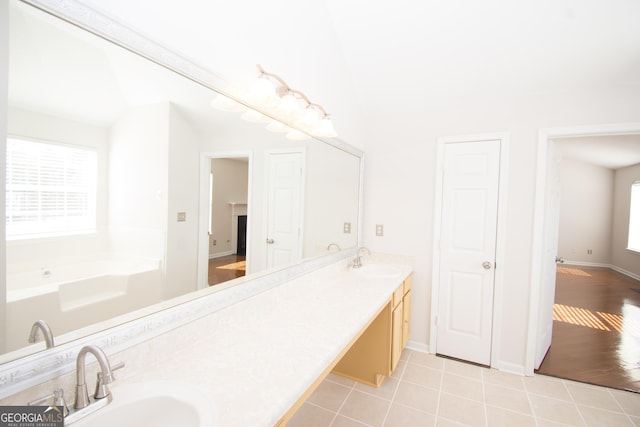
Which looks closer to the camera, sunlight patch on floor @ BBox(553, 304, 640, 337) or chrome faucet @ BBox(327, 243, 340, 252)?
chrome faucet @ BBox(327, 243, 340, 252)

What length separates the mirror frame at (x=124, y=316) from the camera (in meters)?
0.73

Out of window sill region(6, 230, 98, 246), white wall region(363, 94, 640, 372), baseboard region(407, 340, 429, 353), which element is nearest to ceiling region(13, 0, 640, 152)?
white wall region(363, 94, 640, 372)

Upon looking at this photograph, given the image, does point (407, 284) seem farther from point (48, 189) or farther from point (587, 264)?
point (587, 264)

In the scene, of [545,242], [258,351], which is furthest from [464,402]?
[258,351]

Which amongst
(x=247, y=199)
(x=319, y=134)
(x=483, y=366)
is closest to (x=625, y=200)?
(x=483, y=366)

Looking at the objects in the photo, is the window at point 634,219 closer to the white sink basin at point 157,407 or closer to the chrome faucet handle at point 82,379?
the white sink basin at point 157,407

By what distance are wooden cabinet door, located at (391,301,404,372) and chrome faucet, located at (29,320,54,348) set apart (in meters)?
1.97

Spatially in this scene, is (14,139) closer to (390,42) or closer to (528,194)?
(390,42)

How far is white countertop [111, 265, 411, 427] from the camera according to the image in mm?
907

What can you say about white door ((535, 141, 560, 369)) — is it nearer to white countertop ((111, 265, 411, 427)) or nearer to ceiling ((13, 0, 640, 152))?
ceiling ((13, 0, 640, 152))

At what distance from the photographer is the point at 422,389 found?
2252mm

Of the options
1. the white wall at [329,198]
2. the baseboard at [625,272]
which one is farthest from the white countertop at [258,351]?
the baseboard at [625,272]

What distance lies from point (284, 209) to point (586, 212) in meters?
7.98

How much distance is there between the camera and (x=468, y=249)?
2666 mm
